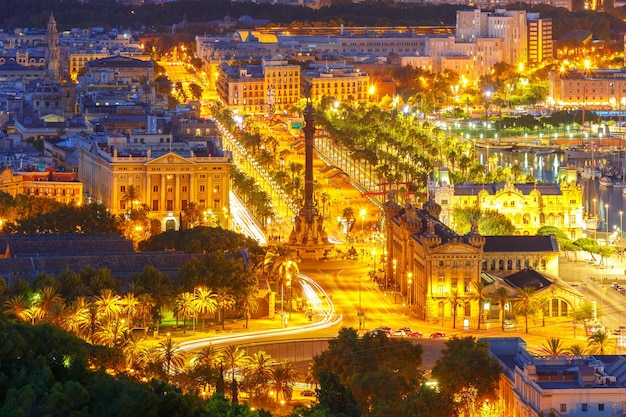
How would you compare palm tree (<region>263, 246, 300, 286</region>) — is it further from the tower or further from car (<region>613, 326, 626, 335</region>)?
the tower

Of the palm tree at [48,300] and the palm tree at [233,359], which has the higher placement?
the palm tree at [48,300]

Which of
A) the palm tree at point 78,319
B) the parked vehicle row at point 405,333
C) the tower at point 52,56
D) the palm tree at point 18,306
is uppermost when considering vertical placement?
the tower at point 52,56

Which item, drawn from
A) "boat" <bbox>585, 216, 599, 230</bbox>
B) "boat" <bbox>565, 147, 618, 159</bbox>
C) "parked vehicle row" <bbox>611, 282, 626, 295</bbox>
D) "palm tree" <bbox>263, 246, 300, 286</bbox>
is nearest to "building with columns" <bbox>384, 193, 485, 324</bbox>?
"palm tree" <bbox>263, 246, 300, 286</bbox>

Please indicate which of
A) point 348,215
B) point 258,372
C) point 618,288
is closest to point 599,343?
point 258,372

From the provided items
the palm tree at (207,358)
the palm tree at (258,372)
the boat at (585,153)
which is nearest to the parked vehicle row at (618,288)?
the palm tree at (258,372)

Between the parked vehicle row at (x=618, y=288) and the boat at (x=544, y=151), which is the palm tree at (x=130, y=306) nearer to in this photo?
the parked vehicle row at (x=618, y=288)

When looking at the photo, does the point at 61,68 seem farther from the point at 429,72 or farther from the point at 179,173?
the point at 179,173
